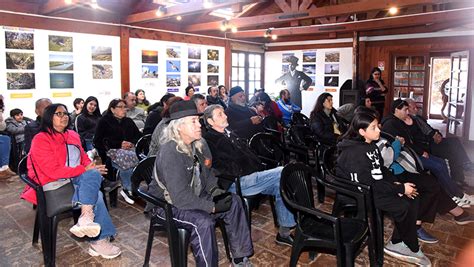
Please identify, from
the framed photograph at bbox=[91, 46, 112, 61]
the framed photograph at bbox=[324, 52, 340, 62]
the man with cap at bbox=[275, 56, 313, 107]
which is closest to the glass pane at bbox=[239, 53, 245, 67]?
the man with cap at bbox=[275, 56, 313, 107]

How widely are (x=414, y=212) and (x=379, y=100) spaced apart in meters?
5.33

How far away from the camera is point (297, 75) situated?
30.8ft

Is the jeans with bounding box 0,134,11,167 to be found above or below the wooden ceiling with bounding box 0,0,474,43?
below

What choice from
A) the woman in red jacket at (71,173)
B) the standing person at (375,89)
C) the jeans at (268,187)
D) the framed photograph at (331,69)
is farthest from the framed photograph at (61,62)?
the framed photograph at (331,69)

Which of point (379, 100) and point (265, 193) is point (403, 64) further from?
point (265, 193)

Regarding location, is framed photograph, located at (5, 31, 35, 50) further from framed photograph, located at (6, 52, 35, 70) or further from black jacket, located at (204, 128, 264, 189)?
black jacket, located at (204, 128, 264, 189)

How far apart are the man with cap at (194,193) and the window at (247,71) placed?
777cm

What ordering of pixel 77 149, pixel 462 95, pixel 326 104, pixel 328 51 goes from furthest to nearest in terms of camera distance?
pixel 328 51, pixel 462 95, pixel 326 104, pixel 77 149

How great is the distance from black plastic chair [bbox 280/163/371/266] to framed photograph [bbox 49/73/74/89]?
5.30 meters

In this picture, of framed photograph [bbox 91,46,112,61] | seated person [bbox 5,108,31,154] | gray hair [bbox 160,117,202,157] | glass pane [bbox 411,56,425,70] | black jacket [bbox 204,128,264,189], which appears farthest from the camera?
glass pane [bbox 411,56,425,70]

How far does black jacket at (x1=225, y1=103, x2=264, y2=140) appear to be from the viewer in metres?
4.44

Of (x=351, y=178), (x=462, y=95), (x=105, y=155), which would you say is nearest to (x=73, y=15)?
(x=105, y=155)

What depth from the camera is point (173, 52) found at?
8.19 metres

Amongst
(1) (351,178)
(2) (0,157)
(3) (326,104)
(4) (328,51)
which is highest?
(4) (328,51)
